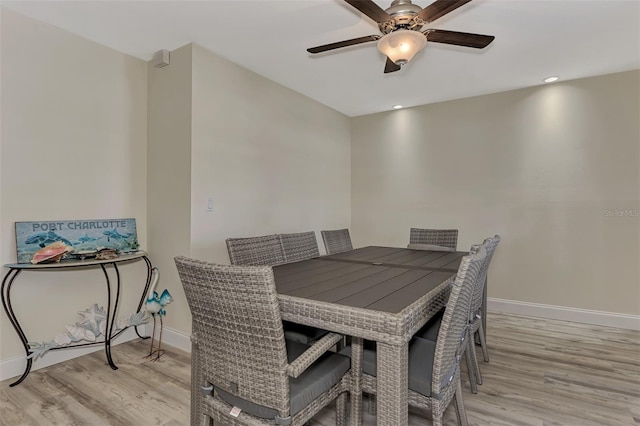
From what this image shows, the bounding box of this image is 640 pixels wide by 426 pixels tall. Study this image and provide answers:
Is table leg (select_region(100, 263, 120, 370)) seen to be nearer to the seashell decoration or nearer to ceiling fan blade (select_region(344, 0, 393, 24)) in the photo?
the seashell decoration

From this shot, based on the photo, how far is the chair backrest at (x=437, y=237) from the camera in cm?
318

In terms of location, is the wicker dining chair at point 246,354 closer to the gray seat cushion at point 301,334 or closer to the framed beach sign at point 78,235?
the gray seat cushion at point 301,334

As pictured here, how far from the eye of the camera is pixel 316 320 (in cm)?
131

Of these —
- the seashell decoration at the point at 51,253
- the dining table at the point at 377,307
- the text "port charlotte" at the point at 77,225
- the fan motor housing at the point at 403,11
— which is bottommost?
the dining table at the point at 377,307

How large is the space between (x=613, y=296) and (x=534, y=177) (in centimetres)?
139

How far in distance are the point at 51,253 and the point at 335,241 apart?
213 centimetres

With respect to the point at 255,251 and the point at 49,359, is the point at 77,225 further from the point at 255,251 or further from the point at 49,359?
the point at 255,251

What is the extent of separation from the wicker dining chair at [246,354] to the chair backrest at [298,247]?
120 cm

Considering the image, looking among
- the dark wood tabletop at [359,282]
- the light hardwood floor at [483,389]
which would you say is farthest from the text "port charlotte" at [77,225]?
the dark wood tabletop at [359,282]

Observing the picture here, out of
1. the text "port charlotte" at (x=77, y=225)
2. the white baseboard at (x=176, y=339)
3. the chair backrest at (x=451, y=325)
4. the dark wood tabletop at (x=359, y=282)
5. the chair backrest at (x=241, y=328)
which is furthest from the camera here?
the white baseboard at (x=176, y=339)

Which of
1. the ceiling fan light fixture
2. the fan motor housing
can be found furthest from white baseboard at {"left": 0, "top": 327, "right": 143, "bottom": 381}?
the fan motor housing

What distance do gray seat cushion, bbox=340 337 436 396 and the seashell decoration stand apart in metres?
2.05

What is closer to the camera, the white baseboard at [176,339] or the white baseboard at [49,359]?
the white baseboard at [49,359]

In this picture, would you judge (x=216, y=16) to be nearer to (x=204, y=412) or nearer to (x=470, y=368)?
(x=204, y=412)
